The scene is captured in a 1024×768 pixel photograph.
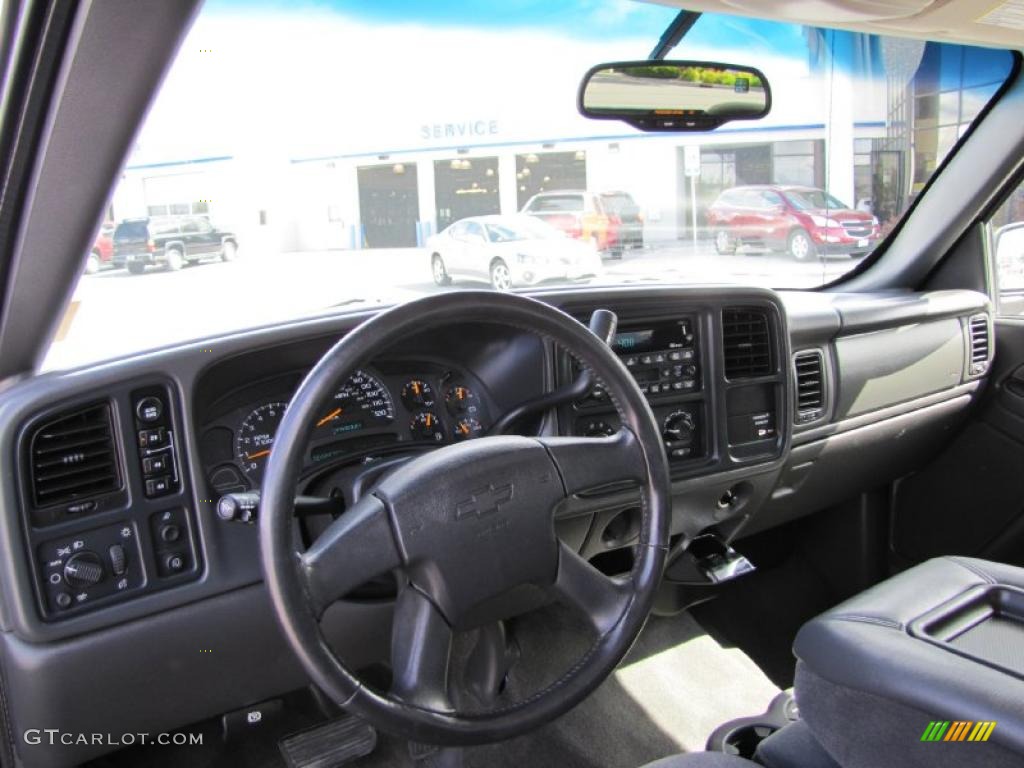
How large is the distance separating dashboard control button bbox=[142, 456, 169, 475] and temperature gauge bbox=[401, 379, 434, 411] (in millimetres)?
573

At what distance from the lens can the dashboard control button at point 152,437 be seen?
1812 millimetres

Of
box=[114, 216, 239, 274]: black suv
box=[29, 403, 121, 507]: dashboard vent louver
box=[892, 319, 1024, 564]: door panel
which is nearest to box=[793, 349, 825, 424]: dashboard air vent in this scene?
box=[892, 319, 1024, 564]: door panel

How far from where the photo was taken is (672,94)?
102 inches

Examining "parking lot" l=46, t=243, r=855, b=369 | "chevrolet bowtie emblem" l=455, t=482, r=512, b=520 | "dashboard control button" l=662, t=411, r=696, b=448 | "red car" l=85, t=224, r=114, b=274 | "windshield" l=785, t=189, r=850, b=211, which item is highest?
"windshield" l=785, t=189, r=850, b=211

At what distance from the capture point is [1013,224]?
11.6 feet

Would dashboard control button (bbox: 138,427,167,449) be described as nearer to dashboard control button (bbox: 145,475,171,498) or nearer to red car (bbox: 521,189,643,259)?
dashboard control button (bbox: 145,475,171,498)

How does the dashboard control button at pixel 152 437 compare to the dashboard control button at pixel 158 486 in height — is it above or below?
above

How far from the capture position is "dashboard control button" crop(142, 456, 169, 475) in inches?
71.6

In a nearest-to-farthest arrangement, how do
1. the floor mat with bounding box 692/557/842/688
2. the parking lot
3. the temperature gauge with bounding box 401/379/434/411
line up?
1. the parking lot
2. the temperature gauge with bounding box 401/379/434/411
3. the floor mat with bounding box 692/557/842/688

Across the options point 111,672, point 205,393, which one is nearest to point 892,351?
point 205,393

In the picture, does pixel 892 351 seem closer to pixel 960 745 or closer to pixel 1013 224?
pixel 1013 224

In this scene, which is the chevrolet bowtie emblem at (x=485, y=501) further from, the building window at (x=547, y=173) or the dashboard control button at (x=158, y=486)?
the building window at (x=547, y=173)

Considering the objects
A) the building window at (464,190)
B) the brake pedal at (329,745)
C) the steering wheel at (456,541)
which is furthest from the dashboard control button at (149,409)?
the brake pedal at (329,745)

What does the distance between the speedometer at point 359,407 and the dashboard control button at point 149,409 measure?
36cm
